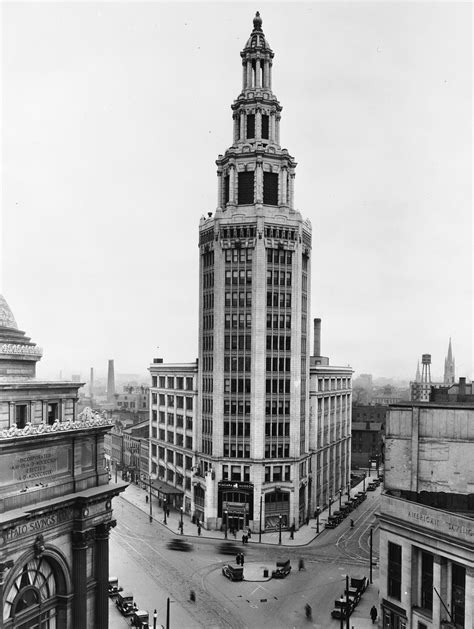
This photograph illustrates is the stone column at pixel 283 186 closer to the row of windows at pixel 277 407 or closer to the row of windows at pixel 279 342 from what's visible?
the row of windows at pixel 279 342

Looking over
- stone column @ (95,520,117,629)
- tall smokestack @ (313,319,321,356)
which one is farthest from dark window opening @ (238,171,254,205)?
stone column @ (95,520,117,629)

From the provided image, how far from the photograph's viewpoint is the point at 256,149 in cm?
8469

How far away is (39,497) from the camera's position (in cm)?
3406

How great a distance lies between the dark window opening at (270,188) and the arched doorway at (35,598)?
59.5 metres

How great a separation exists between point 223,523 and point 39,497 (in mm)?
49254

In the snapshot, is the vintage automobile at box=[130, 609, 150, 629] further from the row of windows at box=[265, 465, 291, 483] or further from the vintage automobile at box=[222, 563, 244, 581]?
the row of windows at box=[265, 465, 291, 483]

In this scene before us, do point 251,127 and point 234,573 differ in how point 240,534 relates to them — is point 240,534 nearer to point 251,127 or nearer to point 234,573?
point 234,573

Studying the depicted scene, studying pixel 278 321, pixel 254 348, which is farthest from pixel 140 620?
pixel 278 321

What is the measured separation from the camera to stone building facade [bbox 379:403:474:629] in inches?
1539

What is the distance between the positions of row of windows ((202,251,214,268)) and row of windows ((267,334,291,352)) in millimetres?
12995

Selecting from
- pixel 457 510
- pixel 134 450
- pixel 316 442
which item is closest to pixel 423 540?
pixel 457 510

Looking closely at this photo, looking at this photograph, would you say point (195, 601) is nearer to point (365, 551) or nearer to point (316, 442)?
point (365, 551)

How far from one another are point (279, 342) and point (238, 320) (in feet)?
20.1

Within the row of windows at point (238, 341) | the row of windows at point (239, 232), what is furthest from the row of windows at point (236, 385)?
the row of windows at point (239, 232)
